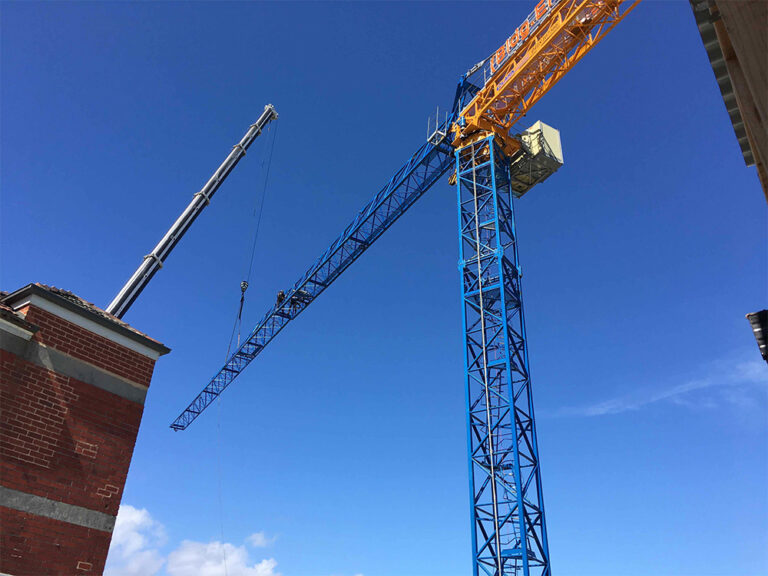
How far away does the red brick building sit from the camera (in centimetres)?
844

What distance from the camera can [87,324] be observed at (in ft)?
32.9

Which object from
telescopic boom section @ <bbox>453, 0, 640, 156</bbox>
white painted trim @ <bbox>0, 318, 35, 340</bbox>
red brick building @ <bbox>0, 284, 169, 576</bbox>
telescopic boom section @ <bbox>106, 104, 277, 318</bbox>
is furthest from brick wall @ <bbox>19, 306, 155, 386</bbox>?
telescopic boom section @ <bbox>453, 0, 640, 156</bbox>

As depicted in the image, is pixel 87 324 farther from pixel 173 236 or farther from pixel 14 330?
pixel 173 236

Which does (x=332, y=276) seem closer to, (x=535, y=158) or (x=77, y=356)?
(x=535, y=158)

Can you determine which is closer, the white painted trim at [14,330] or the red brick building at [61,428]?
the red brick building at [61,428]

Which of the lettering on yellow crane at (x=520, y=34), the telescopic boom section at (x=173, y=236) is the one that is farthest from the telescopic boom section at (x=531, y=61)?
the telescopic boom section at (x=173, y=236)

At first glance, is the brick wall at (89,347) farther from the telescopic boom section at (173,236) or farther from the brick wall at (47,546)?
the telescopic boom section at (173,236)

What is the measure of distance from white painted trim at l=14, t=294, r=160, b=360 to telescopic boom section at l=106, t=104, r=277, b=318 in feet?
29.6

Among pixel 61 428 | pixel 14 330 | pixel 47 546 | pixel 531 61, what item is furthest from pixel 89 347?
pixel 531 61

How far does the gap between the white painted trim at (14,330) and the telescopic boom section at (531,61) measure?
882 inches

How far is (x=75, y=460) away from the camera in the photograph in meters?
9.23

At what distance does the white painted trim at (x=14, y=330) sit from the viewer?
881cm

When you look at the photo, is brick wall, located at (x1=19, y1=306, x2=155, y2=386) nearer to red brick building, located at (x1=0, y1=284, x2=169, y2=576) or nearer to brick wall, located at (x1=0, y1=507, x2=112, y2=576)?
red brick building, located at (x1=0, y1=284, x2=169, y2=576)

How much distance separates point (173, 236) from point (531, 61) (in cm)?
1655
